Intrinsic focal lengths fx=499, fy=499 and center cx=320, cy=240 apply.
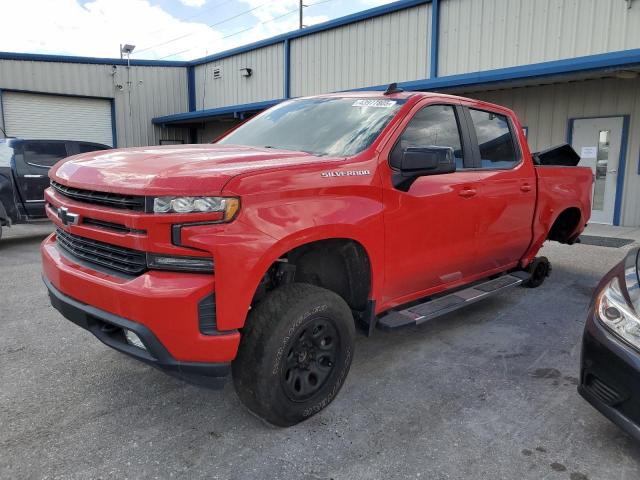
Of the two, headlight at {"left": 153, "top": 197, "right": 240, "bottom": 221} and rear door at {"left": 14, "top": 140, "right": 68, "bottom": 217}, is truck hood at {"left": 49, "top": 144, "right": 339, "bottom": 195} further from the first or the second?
rear door at {"left": 14, "top": 140, "right": 68, "bottom": 217}

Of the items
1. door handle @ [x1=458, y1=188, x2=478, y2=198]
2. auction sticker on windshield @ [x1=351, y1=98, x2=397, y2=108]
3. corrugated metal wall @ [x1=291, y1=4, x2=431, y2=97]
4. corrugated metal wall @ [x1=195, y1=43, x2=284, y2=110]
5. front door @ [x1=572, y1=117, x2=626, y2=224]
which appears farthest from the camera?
corrugated metal wall @ [x1=195, y1=43, x2=284, y2=110]

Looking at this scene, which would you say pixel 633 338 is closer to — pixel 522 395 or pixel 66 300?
pixel 522 395

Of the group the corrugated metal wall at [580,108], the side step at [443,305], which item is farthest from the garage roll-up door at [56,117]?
the side step at [443,305]

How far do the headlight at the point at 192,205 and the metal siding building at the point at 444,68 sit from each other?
9.09m

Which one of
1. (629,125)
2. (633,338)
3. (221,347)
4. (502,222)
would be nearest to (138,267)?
(221,347)

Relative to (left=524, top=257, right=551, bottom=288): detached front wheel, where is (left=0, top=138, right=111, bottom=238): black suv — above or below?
above

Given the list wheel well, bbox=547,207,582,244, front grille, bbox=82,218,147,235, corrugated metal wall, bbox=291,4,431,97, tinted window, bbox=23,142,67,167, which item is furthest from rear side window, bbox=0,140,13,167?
corrugated metal wall, bbox=291,4,431,97

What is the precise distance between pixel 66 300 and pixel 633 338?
2.90 metres

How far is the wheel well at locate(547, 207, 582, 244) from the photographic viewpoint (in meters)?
5.77

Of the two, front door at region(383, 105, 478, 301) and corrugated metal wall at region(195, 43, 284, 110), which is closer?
front door at region(383, 105, 478, 301)

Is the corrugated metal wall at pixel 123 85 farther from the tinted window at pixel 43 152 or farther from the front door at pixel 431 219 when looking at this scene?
the front door at pixel 431 219

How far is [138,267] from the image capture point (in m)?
2.47

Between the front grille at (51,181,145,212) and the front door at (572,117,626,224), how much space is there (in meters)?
11.0

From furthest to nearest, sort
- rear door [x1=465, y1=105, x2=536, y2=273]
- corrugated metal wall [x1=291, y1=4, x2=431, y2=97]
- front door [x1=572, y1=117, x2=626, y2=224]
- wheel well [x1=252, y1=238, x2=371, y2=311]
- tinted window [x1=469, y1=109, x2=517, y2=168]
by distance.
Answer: corrugated metal wall [x1=291, y1=4, x2=431, y2=97], front door [x1=572, y1=117, x2=626, y2=224], tinted window [x1=469, y1=109, x2=517, y2=168], rear door [x1=465, y1=105, x2=536, y2=273], wheel well [x1=252, y1=238, x2=371, y2=311]
